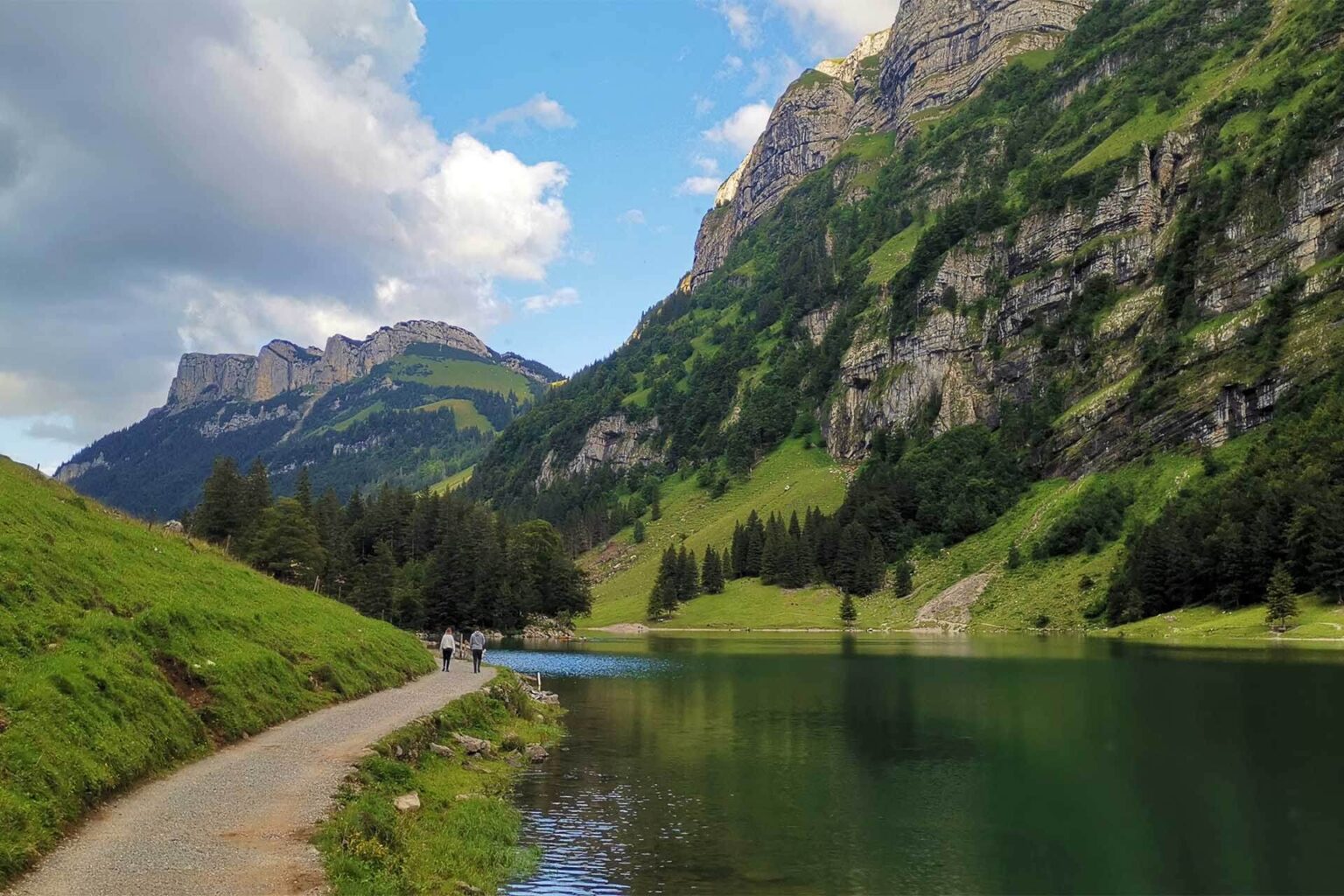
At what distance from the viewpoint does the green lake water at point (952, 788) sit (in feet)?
75.0

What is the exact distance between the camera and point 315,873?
17188mm

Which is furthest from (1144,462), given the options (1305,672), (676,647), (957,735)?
(957,735)

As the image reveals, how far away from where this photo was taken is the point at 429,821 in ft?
83.2

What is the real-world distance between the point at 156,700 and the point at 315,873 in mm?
11689

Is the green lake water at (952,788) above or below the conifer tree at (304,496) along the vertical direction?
below

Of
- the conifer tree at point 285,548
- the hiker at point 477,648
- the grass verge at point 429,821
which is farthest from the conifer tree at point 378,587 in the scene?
the grass verge at point 429,821

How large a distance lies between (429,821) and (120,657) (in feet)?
A: 33.1

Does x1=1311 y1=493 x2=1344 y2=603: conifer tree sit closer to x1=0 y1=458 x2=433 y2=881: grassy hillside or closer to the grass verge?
the grass verge

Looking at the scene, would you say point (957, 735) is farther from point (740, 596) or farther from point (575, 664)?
point (740, 596)

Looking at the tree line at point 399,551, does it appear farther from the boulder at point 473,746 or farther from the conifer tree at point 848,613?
the boulder at point 473,746

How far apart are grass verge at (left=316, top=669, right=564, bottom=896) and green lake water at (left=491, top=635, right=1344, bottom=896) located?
1261 millimetres

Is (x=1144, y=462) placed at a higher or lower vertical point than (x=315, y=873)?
higher

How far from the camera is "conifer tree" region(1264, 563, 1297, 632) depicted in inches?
3880

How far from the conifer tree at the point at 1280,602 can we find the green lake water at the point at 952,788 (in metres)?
40.4
